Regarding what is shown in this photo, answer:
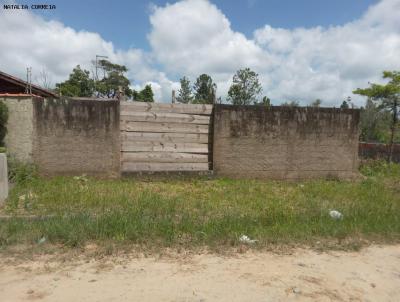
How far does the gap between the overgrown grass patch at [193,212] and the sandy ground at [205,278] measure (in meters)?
0.53

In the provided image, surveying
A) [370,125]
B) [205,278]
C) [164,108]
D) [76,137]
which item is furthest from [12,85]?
[370,125]

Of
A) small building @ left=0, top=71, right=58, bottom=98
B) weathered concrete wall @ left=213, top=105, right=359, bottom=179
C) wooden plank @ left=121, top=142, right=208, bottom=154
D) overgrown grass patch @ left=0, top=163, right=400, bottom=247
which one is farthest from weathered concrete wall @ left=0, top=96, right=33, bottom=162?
weathered concrete wall @ left=213, top=105, right=359, bottom=179

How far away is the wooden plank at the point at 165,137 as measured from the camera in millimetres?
9219

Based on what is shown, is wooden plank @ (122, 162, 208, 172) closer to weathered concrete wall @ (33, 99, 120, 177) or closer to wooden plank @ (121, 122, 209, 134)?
weathered concrete wall @ (33, 99, 120, 177)

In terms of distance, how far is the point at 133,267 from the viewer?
12.8 feet

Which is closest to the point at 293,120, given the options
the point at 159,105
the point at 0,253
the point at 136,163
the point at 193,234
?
the point at 159,105

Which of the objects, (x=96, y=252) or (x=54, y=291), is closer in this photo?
(x=54, y=291)

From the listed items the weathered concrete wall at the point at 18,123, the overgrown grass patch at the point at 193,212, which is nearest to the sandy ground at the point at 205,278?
the overgrown grass patch at the point at 193,212

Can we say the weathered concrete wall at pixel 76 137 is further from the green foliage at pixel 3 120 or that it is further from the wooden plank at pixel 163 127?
the green foliage at pixel 3 120

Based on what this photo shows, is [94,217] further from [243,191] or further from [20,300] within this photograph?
[243,191]

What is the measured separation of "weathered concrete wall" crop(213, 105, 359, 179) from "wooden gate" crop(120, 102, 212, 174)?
1.24ft

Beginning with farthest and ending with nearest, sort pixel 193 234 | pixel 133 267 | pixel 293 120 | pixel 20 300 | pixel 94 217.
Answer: pixel 293 120 → pixel 94 217 → pixel 193 234 → pixel 133 267 → pixel 20 300

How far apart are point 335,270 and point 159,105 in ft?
21.0

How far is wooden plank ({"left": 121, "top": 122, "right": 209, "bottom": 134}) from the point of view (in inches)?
363
